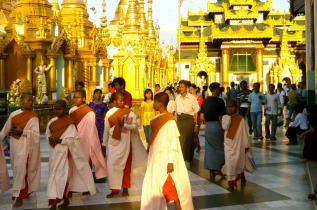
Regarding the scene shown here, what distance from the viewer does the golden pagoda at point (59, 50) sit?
1892 centimetres

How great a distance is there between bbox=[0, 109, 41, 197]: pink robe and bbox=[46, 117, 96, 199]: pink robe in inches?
15.3

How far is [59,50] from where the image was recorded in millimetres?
21703

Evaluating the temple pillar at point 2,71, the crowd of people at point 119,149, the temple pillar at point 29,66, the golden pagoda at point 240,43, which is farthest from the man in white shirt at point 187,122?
the golden pagoda at point 240,43

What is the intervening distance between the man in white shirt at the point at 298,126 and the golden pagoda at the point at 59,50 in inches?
331

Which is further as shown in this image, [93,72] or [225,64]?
[225,64]

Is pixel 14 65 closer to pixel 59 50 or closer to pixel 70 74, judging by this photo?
pixel 59 50

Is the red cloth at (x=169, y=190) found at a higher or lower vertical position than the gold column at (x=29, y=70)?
lower

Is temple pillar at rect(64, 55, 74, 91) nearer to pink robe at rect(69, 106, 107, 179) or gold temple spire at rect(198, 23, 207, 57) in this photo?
pink robe at rect(69, 106, 107, 179)

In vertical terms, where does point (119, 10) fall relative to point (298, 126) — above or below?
above

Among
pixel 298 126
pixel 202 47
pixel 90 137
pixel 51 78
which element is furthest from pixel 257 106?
pixel 202 47

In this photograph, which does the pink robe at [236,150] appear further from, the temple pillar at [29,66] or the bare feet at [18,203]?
the temple pillar at [29,66]

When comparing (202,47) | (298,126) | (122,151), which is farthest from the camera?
(202,47)

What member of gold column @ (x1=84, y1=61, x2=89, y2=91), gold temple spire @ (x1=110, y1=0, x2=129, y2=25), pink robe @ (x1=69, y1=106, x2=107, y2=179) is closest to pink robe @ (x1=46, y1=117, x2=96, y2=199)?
pink robe @ (x1=69, y1=106, x2=107, y2=179)

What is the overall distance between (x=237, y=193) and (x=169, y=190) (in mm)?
1931
